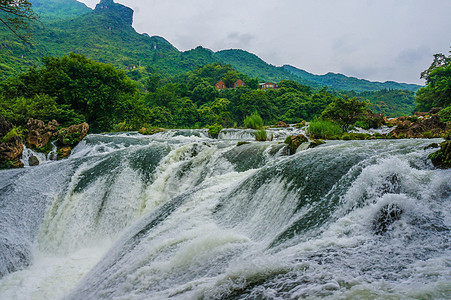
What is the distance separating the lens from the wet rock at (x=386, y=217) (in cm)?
280

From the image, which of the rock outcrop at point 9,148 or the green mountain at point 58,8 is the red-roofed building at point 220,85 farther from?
the green mountain at point 58,8

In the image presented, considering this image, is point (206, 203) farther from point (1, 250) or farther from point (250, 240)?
point (1, 250)

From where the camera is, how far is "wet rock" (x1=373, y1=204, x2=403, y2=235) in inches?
110

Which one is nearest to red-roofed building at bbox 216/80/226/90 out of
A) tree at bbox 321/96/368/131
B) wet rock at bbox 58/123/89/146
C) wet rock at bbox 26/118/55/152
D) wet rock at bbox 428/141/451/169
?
tree at bbox 321/96/368/131

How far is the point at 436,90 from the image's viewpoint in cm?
2289

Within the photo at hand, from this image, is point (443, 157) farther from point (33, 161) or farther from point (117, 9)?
point (117, 9)

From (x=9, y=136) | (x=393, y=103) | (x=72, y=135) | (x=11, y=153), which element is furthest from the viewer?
(x=393, y=103)

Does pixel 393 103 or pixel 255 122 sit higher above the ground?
pixel 393 103

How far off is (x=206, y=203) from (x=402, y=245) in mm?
3680

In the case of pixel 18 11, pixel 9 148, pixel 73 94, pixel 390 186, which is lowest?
pixel 390 186

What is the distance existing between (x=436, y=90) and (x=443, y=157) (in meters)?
26.8

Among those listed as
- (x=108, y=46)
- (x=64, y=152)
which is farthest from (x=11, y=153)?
(x=108, y=46)

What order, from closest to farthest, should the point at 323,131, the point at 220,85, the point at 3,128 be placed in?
the point at 3,128, the point at 323,131, the point at 220,85

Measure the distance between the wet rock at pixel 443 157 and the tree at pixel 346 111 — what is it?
12741 mm
